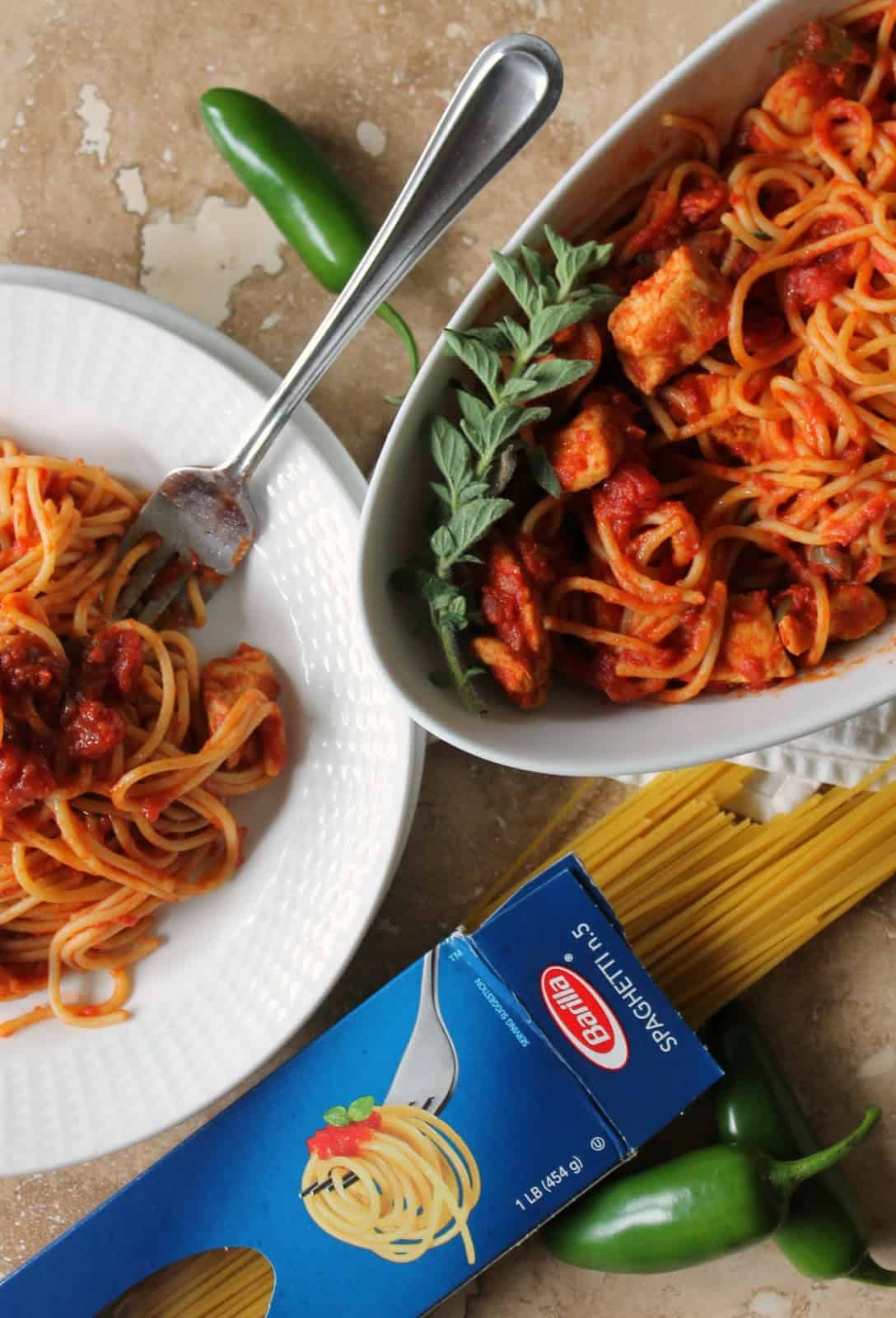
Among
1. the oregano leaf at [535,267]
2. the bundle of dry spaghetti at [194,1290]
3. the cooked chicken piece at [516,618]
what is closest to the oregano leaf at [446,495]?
the cooked chicken piece at [516,618]

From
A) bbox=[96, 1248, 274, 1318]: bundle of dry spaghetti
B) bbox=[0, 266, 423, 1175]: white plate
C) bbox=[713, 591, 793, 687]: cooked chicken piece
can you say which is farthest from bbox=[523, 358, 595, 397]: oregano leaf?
bbox=[96, 1248, 274, 1318]: bundle of dry spaghetti

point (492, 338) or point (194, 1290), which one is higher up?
point (492, 338)

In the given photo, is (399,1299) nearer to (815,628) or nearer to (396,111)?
(815,628)

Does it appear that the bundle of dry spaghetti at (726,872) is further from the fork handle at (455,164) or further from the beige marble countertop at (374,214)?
the fork handle at (455,164)

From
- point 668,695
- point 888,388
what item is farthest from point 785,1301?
point 888,388

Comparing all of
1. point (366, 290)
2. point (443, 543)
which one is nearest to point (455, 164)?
point (366, 290)

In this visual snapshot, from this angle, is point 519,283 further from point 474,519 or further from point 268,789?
point 268,789

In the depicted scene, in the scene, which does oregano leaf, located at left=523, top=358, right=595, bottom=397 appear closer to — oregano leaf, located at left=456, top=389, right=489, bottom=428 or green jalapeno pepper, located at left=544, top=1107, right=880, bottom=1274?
oregano leaf, located at left=456, top=389, right=489, bottom=428
